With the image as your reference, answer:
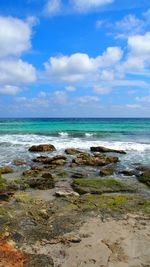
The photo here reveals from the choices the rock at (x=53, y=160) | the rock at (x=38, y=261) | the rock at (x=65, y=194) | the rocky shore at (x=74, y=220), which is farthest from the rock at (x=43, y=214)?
the rock at (x=53, y=160)

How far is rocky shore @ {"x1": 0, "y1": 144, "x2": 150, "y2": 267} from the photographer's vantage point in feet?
23.8

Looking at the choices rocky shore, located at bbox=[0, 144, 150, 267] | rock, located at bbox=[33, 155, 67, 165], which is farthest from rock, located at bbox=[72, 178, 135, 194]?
rock, located at bbox=[33, 155, 67, 165]

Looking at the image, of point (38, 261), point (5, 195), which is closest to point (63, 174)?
point (5, 195)

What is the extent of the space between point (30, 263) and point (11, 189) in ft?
18.6

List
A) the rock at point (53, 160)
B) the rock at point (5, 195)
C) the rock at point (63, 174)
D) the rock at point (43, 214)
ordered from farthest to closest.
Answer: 1. the rock at point (53, 160)
2. the rock at point (63, 174)
3. the rock at point (5, 195)
4. the rock at point (43, 214)

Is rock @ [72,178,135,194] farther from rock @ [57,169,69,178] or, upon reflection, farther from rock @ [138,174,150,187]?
rock @ [57,169,69,178]

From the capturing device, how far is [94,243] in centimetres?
788

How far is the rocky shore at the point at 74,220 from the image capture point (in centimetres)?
725

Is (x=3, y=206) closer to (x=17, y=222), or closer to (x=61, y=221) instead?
(x=17, y=222)

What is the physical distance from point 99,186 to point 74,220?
12.9 ft

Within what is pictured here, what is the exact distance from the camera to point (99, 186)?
43.1ft

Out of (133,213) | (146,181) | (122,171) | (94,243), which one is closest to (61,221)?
(94,243)

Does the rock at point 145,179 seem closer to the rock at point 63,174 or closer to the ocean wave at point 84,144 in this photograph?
the rock at point 63,174

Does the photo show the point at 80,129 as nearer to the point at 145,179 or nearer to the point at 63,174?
the point at 63,174
